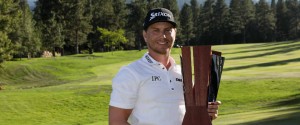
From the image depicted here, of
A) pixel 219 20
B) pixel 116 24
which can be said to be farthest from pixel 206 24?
pixel 116 24

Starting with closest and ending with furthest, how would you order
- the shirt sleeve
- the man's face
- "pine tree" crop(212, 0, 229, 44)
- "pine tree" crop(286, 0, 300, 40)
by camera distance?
the shirt sleeve → the man's face → "pine tree" crop(212, 0, 229, 44) → "pine tree" crop(286, 0, 300, 40)

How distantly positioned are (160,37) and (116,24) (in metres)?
76.7

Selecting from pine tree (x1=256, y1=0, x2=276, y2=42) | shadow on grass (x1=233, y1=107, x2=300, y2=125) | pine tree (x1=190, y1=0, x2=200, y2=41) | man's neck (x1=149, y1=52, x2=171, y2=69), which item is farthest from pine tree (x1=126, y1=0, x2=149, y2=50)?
man's neck (x1=149, y1=52, x2=171, y2=69)

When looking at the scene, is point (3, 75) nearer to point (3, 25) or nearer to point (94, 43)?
point (3, 25)

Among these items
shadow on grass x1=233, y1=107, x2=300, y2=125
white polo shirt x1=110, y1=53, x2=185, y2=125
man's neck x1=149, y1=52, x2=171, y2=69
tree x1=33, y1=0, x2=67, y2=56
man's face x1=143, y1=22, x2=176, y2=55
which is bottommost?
shadow on grass x1=233, y1=107, x2=300, y2=125

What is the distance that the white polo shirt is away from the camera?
349cm

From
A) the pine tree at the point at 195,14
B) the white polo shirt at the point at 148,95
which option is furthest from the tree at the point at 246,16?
the white polo shirt at the point at 148,95

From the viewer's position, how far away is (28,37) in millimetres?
54625

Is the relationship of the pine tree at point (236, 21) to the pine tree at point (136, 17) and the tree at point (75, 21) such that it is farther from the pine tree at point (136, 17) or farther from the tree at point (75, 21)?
the tree at point (75, 21)

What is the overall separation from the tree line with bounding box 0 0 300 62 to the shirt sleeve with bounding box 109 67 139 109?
1819cm

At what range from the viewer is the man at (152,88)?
138 inches

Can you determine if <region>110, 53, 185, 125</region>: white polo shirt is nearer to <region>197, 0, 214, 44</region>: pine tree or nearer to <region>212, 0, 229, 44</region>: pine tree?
<region>212, 0, 229, 44</region>: pine tree

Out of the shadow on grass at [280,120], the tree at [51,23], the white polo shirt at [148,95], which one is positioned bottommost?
the shadow on grass at [280,120]

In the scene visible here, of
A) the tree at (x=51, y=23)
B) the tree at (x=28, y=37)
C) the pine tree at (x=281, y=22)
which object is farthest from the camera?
the pine tree at (x=281, y=22)
